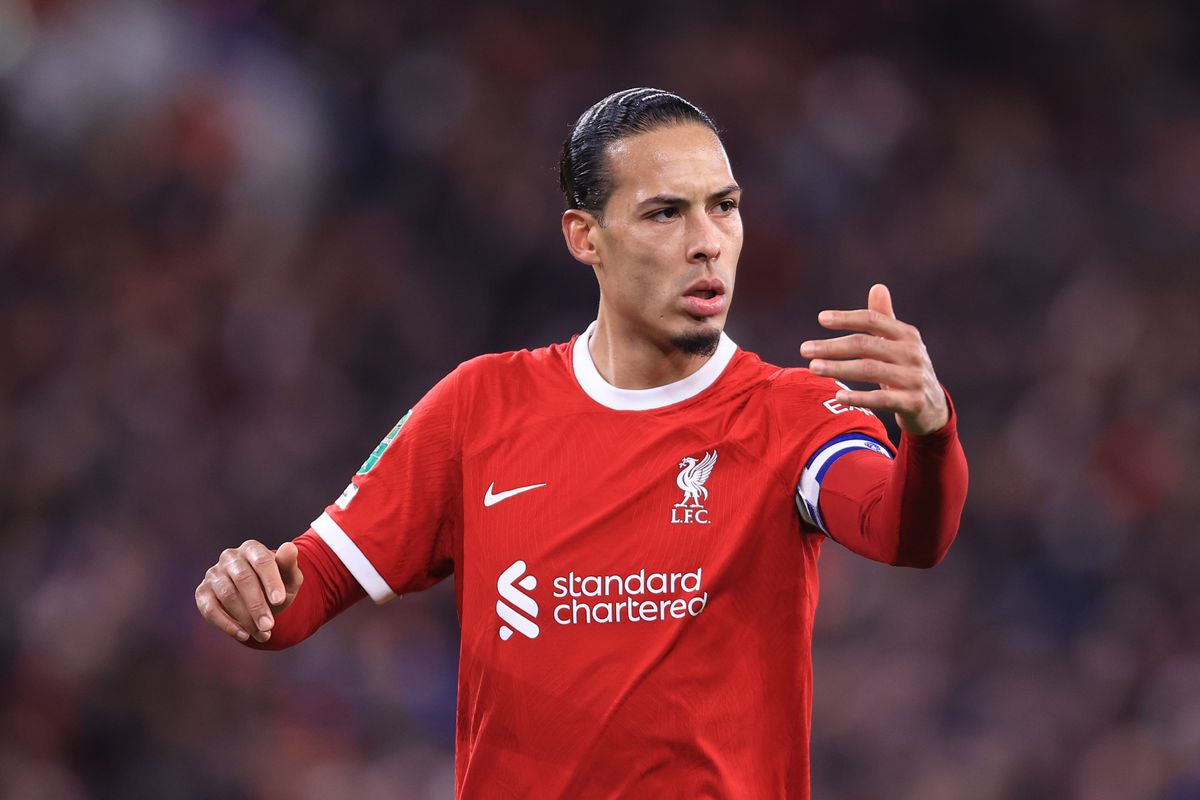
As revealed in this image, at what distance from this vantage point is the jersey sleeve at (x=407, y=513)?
3098 mm

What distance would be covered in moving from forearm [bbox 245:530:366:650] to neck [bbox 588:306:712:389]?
0.72m

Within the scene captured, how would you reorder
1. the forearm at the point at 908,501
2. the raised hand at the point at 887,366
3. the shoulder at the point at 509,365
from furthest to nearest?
the shoulder at the point at 509,365 → the forearm at the point at 908,501 → the raised hand at the point at 887,366

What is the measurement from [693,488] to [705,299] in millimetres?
400

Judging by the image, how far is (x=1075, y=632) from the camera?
715 cm

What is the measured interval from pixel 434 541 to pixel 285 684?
12.5 feet

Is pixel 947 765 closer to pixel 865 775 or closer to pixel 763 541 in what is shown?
pixel 865 775

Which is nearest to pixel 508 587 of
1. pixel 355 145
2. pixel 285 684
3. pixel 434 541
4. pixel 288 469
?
pixel 434 541

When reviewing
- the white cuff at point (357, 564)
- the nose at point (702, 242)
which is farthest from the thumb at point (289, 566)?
the nose at point (702, 242)

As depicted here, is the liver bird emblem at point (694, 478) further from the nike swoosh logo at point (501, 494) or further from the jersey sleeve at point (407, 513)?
the jersey sleeve at point (407, 513)

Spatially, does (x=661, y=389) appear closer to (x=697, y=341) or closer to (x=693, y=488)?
(x=697, y=341)

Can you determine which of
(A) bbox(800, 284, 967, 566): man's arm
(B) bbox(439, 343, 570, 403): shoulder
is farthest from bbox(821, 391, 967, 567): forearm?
(B) bbox(439, 343, 570, 403): shoulder

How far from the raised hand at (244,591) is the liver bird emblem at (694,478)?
809 millimetres

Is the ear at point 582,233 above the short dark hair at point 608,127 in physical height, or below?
below

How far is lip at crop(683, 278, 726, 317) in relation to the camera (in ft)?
9.73
